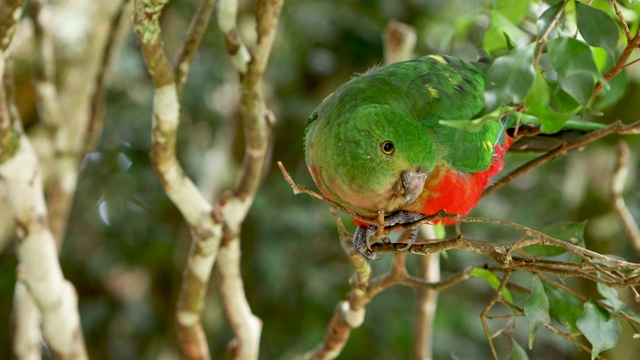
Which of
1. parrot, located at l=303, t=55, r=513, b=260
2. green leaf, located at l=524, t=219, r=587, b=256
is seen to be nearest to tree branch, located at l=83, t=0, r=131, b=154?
parrot, located at l=303, t=55, r=513, b=260

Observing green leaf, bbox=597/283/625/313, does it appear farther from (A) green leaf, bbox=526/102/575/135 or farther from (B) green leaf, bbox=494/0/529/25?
(B) green leaf, bbox=494/0/529/25

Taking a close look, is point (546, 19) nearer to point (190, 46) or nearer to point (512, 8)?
point (512, 8)

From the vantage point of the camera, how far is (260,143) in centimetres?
190

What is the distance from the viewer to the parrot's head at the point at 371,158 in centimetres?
144

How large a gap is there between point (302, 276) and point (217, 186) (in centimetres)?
68

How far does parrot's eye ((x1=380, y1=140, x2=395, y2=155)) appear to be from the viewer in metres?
1.44

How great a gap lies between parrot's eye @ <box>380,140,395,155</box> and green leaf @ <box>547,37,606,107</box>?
0.43 m

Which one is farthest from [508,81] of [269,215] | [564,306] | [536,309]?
[269,215]

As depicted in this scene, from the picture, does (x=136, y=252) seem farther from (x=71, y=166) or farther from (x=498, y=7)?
(x=498, y=7)

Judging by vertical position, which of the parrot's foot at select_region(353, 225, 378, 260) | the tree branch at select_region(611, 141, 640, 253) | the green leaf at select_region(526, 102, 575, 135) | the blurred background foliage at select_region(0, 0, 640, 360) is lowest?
the blurred background foliage at select_region(0, 0, 640, 360)

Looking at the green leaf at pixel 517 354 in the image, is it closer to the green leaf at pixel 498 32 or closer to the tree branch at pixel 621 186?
the green leaf at pixel 498 32

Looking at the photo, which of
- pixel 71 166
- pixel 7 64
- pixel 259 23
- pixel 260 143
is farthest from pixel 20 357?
pixel 259 23

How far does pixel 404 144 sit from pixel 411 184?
86 millimetres

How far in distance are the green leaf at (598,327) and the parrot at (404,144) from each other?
1.15ft
